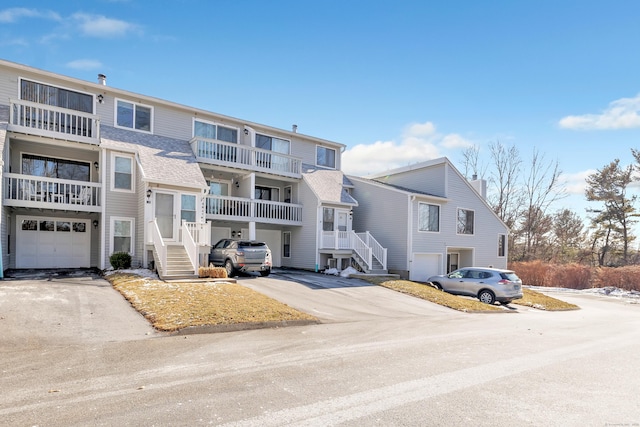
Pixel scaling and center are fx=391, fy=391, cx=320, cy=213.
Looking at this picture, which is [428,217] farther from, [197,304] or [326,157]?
[197,304]

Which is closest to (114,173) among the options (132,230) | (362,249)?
(132,230)

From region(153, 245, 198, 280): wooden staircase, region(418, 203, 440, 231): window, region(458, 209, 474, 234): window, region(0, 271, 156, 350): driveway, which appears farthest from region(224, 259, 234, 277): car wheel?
region(458, 209, 474, 234): window

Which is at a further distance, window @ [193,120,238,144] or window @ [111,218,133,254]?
window @ [193,120,238,144]

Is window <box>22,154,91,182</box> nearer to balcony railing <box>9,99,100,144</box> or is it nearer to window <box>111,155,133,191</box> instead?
balcony railing <box>9,99,100,144</box>

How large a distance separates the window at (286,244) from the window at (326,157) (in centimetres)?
533

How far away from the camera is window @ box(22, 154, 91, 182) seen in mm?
17781

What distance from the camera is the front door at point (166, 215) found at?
16.8 m

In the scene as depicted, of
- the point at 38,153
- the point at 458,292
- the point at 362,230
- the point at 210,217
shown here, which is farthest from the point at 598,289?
the point at 38,153

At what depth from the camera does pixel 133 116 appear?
19.5 metres

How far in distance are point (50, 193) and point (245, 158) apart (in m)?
9.03

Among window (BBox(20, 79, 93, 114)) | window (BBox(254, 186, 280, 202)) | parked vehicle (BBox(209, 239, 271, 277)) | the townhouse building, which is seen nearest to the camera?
the townhouse building

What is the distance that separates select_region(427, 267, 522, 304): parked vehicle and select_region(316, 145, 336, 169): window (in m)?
11.5

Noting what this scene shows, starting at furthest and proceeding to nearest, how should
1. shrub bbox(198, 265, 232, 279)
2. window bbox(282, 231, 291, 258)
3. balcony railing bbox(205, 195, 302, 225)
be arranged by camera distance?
window bbox(282, 231, 291, 258) → balcony railing bbox(205, 195, 302, 225) → shrub bbox(198, 265, 232, 279)

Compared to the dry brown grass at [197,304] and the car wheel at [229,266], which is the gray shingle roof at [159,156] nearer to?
the car wheel at [229,266]
